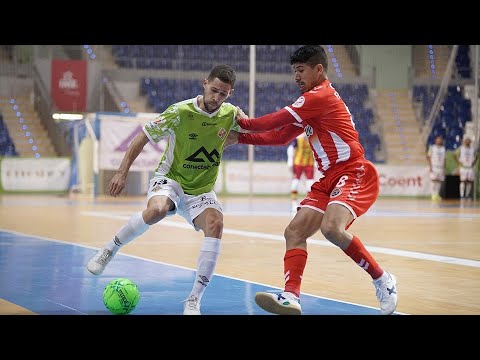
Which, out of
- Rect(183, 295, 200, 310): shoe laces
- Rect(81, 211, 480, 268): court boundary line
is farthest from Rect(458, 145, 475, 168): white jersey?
Rect(183, 295, 200, 310): shoe laces

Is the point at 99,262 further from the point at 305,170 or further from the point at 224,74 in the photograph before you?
the point at 305,170

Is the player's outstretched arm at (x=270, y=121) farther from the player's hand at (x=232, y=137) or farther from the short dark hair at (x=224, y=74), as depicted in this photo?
the short dark hair at (x=224, y=74)

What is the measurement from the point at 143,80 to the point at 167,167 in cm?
2694

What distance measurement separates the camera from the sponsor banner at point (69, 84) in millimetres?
30547

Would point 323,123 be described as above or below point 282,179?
above

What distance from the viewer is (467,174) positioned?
2762 cm

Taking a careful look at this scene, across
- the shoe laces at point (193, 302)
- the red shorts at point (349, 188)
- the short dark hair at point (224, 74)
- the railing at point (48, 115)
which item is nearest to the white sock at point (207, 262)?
→ the shoe laces at point (193, 302)

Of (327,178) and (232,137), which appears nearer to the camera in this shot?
(327,178)

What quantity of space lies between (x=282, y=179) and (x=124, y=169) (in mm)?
22757

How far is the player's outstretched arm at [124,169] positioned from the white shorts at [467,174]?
22625 mm

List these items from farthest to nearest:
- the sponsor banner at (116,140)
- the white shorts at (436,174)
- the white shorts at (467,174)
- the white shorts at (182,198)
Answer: the white shorts at (467,174) → the white shorts at (436,174) → the sponsor banner at (116,140) → the white shorts at (182,198)

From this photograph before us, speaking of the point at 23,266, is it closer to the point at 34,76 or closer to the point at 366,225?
the point at 366,225

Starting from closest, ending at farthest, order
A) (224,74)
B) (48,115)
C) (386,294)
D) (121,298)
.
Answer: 1. (121,298)
2. (386,294)
3. (224,74)
4. (48,115)

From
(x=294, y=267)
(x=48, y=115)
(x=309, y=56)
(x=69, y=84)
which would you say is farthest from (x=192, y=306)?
(x=48, y=115)
